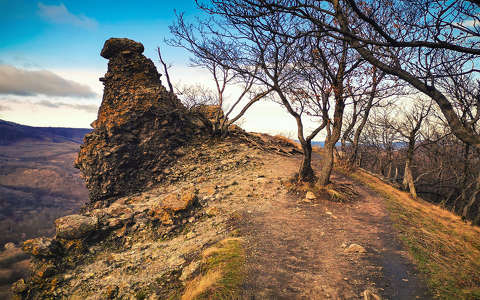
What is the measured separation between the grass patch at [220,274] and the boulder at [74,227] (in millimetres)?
4375

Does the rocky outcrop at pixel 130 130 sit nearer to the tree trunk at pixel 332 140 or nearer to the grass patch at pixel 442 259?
Result: the tree trunk at pixel 332 140

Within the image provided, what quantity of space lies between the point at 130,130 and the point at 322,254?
10.9m

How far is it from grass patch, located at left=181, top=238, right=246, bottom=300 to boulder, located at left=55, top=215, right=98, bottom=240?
14.4 feet

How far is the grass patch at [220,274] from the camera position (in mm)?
2902

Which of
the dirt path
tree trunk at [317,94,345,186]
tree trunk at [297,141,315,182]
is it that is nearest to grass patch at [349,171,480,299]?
the dirt path

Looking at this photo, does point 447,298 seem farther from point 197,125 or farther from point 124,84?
point 124,84

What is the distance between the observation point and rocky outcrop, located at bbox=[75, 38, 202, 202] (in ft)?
34.3

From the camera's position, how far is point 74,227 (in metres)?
6.03

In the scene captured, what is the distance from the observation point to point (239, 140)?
13852 millimetres

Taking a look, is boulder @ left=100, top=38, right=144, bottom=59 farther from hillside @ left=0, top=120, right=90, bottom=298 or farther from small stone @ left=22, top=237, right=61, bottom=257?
hillside @ left=0, top=120, right=90, bottom=298

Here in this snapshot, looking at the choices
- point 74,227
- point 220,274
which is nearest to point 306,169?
point 220,274

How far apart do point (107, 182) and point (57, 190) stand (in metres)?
124

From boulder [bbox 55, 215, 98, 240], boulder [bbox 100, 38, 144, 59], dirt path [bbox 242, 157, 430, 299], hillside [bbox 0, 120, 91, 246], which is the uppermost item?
boulder [bbox 100, 38, 144, 59]

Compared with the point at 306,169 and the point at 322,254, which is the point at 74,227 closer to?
the point at 322,254
